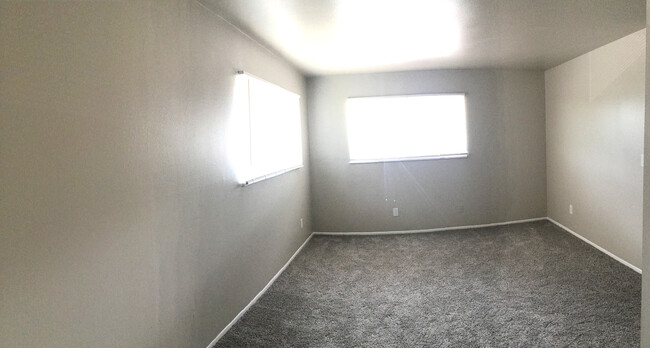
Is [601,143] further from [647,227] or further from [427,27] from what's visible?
[647,227]

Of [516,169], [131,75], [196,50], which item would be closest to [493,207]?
[516,169]

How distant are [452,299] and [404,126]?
9.35ft

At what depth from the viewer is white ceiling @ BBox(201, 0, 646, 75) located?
2.68 m

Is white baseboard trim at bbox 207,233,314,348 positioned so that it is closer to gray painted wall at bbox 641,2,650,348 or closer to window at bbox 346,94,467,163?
window at bbox 346,94,467,163

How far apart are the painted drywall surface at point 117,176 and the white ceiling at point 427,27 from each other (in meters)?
0.44

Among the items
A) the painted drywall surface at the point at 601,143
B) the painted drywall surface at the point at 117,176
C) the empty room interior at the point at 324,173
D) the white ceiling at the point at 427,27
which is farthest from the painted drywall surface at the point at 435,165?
the painted drywall surface at the point at 117,176

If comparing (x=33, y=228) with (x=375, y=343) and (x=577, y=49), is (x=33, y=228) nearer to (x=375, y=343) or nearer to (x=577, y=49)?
(x=375, y=343)

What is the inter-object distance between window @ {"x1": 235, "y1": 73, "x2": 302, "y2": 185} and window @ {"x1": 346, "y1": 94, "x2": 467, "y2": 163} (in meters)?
0.98

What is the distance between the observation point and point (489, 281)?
3541 mm

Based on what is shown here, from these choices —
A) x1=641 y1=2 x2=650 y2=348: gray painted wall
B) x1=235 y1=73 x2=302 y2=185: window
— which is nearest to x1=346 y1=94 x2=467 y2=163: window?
x1=235 y1=73 x2=302 y2=185: window

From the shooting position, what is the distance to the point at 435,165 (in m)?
5.52

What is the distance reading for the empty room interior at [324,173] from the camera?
4.56 feet

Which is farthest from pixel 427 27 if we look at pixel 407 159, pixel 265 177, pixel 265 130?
pixel 407 159

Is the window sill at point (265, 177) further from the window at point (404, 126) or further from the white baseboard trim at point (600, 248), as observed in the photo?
the white baseboard trim at point (600, 248)
